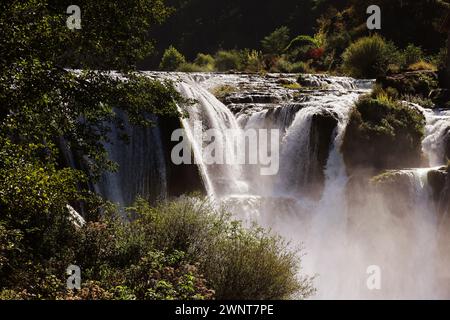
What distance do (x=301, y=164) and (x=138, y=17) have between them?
754cm

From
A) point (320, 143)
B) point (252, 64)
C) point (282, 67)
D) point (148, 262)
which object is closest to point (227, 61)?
point (252, 64)

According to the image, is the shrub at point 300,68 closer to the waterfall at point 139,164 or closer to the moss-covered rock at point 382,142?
the moss-covered rock at point 382,142

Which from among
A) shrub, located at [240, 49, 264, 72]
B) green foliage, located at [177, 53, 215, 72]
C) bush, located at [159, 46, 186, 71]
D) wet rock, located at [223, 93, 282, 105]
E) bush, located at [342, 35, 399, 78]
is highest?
bush, located at [159, 46, 186, 71]

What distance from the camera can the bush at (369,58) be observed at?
78.4ft

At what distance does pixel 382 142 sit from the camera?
1481 cm

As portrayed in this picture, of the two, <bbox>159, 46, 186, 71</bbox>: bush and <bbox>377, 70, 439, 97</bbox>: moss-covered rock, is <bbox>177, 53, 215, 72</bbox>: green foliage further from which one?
<bbox>377, 70, 439, 97</bbox>: moss-covered rock

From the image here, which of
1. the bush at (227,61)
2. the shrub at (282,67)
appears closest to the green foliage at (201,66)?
the bush at (227,61)

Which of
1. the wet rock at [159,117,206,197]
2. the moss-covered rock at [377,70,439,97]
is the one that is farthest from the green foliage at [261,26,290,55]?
the wet rock at [159,117,206,197]

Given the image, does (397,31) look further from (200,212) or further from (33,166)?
(33,166)

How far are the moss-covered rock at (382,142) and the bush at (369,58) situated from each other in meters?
9.40

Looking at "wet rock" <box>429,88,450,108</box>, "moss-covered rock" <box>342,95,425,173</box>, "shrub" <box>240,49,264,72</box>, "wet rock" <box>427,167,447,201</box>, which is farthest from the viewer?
"shrub" <box>240,49,264,72</box>

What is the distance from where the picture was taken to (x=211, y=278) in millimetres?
7102

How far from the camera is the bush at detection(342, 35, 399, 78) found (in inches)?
941

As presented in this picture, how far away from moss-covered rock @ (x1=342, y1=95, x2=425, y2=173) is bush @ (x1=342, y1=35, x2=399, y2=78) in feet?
30.9
